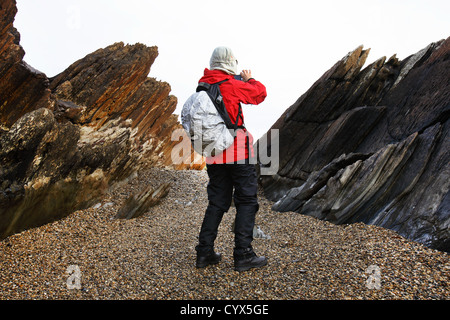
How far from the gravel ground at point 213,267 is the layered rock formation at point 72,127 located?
3.70 feet

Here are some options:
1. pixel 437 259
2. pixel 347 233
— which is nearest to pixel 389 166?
pixel 347 233

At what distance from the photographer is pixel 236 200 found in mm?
6410

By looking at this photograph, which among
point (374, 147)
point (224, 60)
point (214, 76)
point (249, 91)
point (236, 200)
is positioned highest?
point (224, 60)

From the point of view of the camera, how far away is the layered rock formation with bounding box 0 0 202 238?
8.33 meters

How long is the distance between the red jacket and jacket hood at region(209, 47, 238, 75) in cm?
9

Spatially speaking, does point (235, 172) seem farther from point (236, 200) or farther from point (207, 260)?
point (207, 260)

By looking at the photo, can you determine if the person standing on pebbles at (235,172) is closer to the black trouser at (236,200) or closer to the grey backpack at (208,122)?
the black trouser at (236,200)

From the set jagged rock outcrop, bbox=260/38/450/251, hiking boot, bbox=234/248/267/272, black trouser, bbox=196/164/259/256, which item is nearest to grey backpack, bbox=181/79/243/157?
black trouser, bbox=196/164/259/256

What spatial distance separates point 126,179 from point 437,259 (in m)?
11.4

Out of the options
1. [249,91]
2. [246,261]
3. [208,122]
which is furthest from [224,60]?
[246,261]

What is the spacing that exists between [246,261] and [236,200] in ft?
3.75

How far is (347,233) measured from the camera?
814 cm

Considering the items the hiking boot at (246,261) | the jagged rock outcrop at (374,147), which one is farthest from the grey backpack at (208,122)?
the jagged rock outcrop at (374,147)
